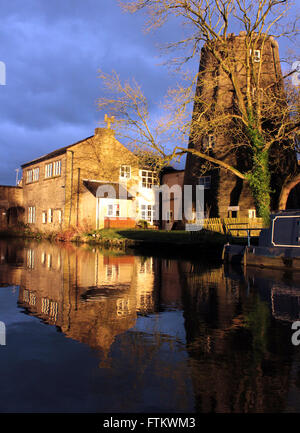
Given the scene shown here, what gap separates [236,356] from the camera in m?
4.60

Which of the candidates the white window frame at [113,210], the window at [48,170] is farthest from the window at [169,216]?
the window at [48,170]

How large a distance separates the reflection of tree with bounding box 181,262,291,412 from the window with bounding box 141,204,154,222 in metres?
30.9

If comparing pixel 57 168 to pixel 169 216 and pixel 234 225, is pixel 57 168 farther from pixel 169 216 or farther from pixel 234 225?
pixel 234 225

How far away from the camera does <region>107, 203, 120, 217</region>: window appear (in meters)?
36.6

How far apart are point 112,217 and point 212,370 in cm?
3255

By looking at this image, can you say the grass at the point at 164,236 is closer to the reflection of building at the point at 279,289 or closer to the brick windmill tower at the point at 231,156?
the brick windmill tower at the point at 231,156

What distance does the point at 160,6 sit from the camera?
20406 mm

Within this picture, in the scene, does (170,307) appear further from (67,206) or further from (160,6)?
(67,206)

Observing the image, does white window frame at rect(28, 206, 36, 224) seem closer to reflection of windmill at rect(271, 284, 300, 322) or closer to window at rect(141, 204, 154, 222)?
window at rect(141, 204, 154, 222)

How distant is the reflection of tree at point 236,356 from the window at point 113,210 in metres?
28.7

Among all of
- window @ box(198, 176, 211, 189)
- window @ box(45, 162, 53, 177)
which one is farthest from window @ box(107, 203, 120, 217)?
window @ box(198, 176, 211, 189)

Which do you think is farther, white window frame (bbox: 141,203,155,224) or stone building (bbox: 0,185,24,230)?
stone building (bbox: 0,185,24,230)

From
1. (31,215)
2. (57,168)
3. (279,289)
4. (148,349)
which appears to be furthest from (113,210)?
(148,349)
